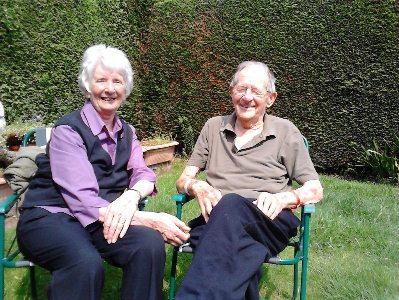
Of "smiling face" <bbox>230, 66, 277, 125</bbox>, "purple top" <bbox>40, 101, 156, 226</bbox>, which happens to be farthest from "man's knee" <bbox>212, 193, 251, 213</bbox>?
"smiling face" <bbox>230, 66, 277, 125</bbox>

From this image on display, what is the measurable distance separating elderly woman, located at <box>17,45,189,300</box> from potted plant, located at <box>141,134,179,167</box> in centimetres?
359

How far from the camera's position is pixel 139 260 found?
6.84 ft

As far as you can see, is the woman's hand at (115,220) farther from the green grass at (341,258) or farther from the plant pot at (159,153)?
the plant pot at (159,153)

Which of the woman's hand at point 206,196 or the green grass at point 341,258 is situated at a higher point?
the woman's hand at point 206,196

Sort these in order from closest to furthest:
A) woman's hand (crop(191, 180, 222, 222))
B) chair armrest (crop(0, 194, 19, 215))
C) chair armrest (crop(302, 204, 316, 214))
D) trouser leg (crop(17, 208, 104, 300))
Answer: trouser leg (crop(17, 208, 104, 300)), chair armrest (crop(0, 194, 19, 215)), chair armrest (crop(302, 204, 316, 214)), woman's hand (crop(191, 180, 222, 222))

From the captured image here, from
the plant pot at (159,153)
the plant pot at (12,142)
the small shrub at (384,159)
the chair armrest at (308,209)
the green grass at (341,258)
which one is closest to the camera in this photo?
the chair armrest at (308,209)

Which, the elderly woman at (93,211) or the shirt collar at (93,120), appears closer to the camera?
the elderly woman at (93,211)

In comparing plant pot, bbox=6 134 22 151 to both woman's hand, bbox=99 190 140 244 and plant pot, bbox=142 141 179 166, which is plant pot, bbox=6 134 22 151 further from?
woman's hand, bbox=99 190 140 244

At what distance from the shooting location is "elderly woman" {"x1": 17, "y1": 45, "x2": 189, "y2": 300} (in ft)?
6.66

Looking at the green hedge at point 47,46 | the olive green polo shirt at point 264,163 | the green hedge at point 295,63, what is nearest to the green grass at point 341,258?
the olive green polo shirt at point 264,163

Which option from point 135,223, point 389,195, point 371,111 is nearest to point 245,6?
point 371,111

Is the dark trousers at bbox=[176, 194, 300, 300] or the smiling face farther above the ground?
the smiling face

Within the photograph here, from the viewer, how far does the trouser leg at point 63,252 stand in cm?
197

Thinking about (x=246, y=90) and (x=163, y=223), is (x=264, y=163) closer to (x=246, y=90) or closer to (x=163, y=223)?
(x=246, y=90)
